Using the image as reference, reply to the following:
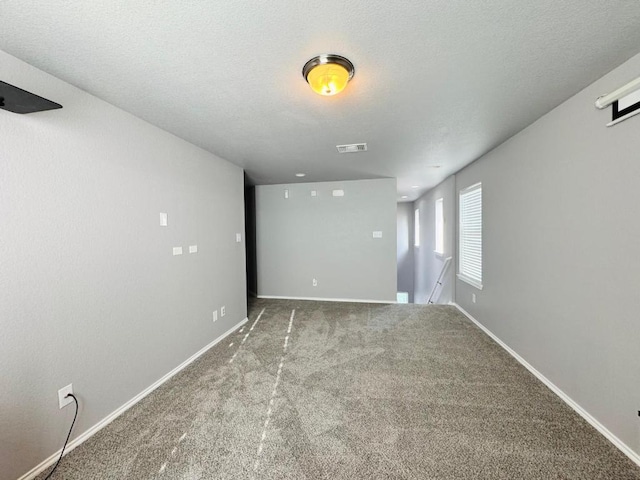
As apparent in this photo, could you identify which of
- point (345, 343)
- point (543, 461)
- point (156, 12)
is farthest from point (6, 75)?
point (543, 461)

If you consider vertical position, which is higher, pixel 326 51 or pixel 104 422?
pixel 326 51

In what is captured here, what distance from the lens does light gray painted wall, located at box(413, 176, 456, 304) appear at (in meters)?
4.86

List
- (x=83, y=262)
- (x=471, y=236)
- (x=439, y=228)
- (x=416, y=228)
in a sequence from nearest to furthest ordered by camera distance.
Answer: (x=83, y=262) → (x=471, y=236) → (x=439, y=228) → (x=416, y=228)

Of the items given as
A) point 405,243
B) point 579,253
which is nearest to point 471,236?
point 579,253

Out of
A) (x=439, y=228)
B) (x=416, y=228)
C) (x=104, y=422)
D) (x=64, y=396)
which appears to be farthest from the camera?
(x=416, y=228)

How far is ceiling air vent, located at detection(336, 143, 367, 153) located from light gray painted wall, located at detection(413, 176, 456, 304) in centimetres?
248

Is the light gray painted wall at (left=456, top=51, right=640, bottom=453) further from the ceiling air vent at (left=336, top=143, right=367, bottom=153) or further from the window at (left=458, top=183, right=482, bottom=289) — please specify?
the ceiling air vent at (left=336, top=143, right=367, bottom=153)

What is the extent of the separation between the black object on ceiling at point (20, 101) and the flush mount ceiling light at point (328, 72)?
140cm

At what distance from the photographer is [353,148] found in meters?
3.12

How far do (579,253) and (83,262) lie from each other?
11.7 feet

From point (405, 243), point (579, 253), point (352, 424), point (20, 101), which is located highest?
point (20, 101)

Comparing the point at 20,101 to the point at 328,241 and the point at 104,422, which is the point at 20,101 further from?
the point at 328,241

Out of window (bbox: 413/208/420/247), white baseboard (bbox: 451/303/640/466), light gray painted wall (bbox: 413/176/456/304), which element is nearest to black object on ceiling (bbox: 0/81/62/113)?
white baseboard (bbox: 451/303/640/466)

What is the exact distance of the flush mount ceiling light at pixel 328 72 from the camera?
58.3 inches
